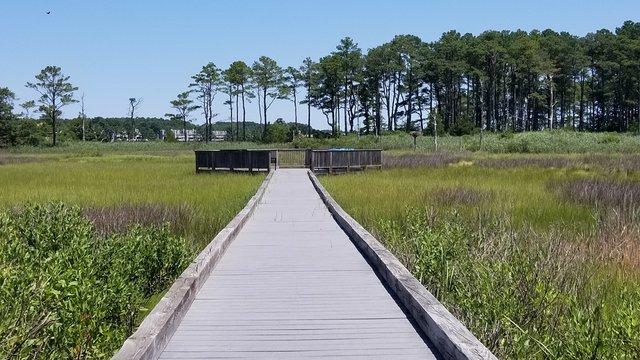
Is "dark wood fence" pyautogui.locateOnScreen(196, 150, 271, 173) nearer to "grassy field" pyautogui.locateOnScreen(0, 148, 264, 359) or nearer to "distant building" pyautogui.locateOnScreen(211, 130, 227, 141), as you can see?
"grassy field" pyautogui.locateOnScreen(0, 148, 264, 359)

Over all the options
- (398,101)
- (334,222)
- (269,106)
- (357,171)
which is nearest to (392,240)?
(334,222)

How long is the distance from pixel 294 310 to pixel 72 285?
1834 mm

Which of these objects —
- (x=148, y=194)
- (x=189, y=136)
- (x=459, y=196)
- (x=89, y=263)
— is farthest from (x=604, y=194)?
(x=189, y=136)

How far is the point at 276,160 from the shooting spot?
2889 centimetres

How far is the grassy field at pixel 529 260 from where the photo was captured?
495 centimetres

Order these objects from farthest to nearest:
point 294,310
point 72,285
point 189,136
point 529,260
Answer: point 189,136, point 529,260, point 294,310, point 72,285

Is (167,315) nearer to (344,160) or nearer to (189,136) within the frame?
(344,160)

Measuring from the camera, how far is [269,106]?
84.3 metres

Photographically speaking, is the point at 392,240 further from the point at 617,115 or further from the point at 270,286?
the point at 617,115

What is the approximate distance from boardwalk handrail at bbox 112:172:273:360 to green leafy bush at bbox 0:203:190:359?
0.43 m

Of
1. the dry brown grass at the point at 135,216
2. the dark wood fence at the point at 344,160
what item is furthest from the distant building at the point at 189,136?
the dry brown grass at the point at 135,216

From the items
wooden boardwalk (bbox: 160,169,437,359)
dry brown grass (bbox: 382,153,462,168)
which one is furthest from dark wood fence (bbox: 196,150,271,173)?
wooden boardwalk (bbox: 160,169,437,359)

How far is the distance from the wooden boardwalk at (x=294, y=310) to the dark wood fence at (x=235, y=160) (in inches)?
740

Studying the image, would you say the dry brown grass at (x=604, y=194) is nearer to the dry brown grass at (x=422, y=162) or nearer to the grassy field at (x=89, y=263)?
the grassy field at (x=89, y=263)
